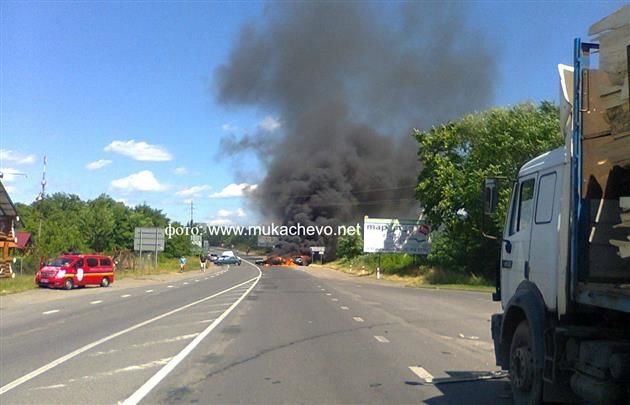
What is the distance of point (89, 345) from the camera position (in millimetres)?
12469

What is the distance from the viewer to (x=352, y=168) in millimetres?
91500

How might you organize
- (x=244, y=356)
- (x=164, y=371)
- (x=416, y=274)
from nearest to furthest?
(x=164, y=371) < (x=244, y=356) < (x=416, y=274)

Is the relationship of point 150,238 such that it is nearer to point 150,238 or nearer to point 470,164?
point 150,238

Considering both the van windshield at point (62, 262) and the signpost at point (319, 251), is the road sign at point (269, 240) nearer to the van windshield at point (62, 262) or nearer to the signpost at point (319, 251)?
the signpost at point (319, 251)

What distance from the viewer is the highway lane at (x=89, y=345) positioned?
8.38 metres

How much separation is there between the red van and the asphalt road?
12.5 metres

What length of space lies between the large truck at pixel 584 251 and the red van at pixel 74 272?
29446 mm

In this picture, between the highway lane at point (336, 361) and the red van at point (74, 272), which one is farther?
the red van at point (74, 272)

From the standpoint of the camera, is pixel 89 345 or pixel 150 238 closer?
pixel 89 345

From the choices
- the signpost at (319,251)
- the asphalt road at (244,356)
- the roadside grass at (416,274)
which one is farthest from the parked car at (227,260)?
the asphalt road at (244,356)

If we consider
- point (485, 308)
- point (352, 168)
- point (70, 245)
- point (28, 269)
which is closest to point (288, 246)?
point (352, 168)

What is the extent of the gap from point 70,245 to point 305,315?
4152cm

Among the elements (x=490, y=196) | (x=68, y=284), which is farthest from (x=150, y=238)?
(x=490, y=196)

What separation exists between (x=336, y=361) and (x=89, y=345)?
15.9 feet
